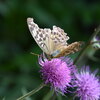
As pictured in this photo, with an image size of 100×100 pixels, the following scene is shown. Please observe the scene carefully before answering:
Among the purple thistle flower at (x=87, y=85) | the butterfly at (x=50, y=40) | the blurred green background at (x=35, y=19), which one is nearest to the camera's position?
the butterfly at (x=50, y=40)

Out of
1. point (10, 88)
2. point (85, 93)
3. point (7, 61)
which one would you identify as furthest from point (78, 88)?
point (7, 61)

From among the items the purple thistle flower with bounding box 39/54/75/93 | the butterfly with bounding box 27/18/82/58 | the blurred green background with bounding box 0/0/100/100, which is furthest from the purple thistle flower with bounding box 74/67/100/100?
the blurred green background with bounding box 0/0/100/100

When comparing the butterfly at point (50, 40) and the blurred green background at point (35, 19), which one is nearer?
the butterfly at point (50, 40)

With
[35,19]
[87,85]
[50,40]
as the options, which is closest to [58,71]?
[50,40]

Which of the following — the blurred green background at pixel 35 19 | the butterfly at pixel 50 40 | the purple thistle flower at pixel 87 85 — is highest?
the blurred green background at pixel 35 19

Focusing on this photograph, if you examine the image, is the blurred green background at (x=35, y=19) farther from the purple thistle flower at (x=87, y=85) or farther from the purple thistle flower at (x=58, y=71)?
the purple thistle flower at (x=58, y=71)

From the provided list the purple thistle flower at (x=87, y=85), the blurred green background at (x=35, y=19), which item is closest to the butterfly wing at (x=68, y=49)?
the purple thistle flower at (x=87, y=85)

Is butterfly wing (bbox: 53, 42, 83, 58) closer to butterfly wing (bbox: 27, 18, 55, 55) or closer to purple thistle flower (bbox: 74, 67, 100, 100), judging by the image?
butterfly wing (bbox: 27, 18, 55, 55)
